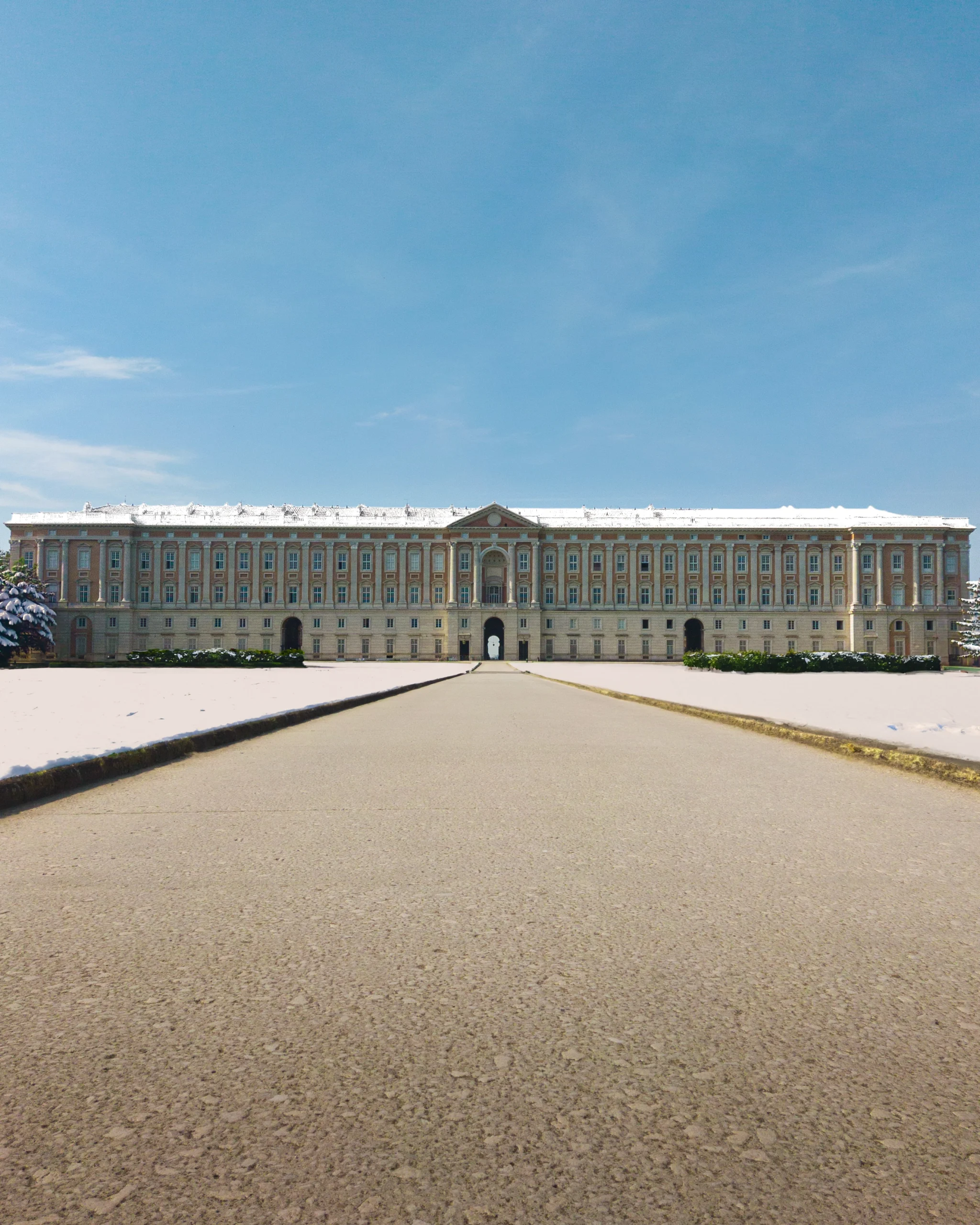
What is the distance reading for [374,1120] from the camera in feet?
7.71

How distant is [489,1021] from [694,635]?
102m

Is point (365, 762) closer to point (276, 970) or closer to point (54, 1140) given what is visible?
point (276, 970)

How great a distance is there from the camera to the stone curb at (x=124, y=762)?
24.4 feet

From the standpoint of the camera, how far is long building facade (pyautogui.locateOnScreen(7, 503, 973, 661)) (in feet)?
328

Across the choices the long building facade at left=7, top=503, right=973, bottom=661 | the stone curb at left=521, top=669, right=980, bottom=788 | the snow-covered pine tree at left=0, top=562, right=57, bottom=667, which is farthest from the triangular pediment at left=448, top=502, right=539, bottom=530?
the stone curb at left=521, top=669, right=980, bottom=788

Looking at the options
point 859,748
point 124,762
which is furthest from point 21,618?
point 859,748

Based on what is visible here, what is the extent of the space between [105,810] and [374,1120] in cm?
550

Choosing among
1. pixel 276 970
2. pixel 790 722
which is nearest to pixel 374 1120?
pixel 276 970

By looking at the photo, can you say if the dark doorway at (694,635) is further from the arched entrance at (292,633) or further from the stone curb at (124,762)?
the stone curb at (124,762)

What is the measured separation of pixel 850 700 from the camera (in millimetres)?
20672

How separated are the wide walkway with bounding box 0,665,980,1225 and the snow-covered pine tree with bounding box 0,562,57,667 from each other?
7190 centimetres

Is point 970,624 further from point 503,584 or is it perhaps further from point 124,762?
point 124,762

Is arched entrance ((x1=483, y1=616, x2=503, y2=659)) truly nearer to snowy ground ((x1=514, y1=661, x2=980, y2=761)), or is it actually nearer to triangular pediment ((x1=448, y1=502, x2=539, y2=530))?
triangular pediment ((x1=448, y1=502, x2=539, y2=530))

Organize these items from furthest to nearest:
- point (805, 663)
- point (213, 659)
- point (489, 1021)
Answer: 1. point (213, 659)
2. point (805, 663)
3. point (489, 1021)
